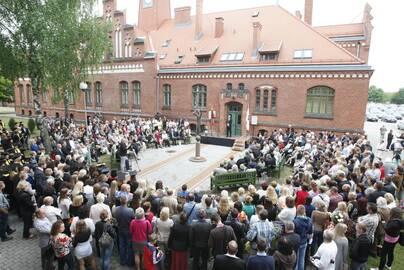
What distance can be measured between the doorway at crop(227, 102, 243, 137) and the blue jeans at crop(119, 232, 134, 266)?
18116 mm

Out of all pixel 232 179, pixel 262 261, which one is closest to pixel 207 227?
pixel 262 261

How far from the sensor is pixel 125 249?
20.0 ft

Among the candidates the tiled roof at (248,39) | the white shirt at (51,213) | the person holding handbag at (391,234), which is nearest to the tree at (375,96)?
the tiled roof at (248,39)

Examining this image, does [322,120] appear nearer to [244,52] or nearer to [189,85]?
[244,52]

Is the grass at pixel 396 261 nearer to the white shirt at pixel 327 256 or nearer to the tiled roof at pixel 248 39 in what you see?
the white shirt at pixel 327 256

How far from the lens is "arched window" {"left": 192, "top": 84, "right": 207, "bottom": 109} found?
80.0ft

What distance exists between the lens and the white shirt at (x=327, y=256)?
Result: 15.6 feet

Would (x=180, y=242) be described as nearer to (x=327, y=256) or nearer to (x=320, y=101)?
(x=327, y=256)

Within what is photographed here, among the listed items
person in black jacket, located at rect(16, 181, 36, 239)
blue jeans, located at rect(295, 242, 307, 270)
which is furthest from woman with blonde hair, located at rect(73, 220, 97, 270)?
blue jeans, located at rect(295, 242, 307, 270)

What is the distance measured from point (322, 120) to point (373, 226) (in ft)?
50.3

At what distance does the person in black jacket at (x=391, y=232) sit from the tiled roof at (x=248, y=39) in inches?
608

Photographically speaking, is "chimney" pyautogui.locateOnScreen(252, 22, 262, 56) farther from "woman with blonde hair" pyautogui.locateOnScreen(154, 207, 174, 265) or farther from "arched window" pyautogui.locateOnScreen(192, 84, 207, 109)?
"woman with blonde hair" pyautogui.locateOnScreen(154, 207, 174, 265)

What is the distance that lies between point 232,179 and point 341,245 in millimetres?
6019

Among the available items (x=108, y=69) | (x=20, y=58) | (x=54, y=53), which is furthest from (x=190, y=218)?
(x=108, y=69)
